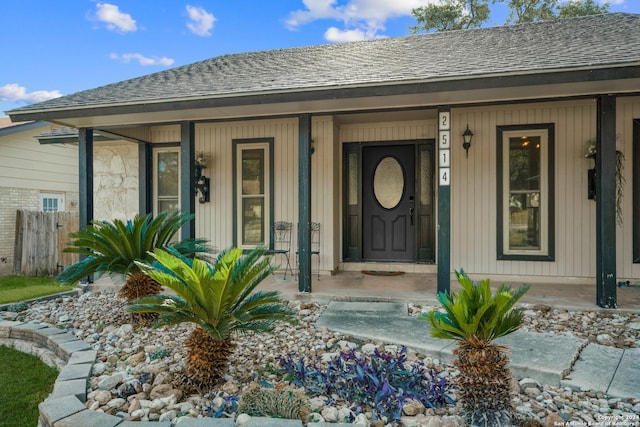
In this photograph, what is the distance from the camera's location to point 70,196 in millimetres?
9727

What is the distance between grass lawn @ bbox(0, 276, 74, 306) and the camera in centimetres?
522

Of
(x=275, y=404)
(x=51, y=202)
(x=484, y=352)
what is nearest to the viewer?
(x=484, y=352)

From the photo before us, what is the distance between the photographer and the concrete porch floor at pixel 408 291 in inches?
176

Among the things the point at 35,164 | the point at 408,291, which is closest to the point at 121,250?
the point at 408,291

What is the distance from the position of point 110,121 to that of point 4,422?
4.21 m

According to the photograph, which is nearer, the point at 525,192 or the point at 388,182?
the point at 525,192

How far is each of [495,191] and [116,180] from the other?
6.77 metres

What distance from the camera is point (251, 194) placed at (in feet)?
22.2

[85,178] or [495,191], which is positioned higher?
[85,178]

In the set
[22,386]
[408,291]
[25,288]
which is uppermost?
[408,291]

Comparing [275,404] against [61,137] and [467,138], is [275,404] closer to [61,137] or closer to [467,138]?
[467,138]

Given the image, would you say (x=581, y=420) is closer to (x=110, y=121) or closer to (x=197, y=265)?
(x=197, y=265)

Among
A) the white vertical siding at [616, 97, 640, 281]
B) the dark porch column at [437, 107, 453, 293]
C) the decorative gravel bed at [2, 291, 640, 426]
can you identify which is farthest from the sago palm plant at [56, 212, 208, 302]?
the white vertical siding at [616, 97, 640, 281]

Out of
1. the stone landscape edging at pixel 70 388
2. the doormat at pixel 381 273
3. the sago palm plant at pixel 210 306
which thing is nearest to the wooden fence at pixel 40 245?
the stone landscape edging at pixel 70 388
